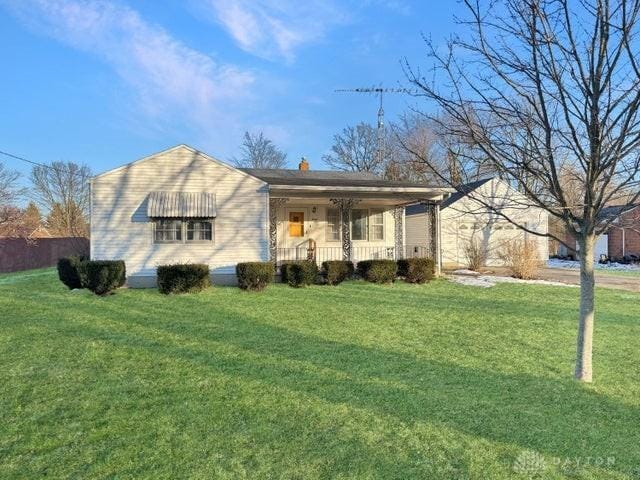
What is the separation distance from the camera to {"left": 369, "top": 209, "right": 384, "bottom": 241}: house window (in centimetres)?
1777

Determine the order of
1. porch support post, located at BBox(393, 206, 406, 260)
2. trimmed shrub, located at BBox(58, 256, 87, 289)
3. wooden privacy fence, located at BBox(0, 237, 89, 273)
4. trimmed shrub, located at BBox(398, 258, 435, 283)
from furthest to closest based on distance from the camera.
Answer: wooden privacy fence, located at BBox(0, 237, 89, 273), porch support post, located at BBox(393, 206, 406, 260), trimmed shrub, located at BBox(398, 258, 435, 283), trimmed shrub, located at BBox(58, 256, 87, 289)

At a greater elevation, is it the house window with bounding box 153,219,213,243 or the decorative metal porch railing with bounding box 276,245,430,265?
the house window with bounding box 153,219,213,243

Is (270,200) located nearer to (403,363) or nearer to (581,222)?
(403,363)

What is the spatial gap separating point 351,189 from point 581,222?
970cm

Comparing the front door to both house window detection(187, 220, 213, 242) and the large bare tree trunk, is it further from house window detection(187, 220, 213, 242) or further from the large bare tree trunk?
the large bare tree trunk

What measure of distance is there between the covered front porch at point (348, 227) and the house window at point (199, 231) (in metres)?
2.20

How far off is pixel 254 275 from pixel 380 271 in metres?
3.91

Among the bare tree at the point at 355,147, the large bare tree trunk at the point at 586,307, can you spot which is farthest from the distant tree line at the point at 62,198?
the large bare tree trunk at the point at 586,307

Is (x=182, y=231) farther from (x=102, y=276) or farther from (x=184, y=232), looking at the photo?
(x=102, y=276)

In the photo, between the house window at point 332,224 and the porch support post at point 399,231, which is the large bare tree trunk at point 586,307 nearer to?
the porch support post at point 399,231

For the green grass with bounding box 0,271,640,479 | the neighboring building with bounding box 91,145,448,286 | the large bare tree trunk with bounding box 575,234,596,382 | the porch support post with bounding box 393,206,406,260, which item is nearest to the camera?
the green grass with bounding box 0,271,640,479

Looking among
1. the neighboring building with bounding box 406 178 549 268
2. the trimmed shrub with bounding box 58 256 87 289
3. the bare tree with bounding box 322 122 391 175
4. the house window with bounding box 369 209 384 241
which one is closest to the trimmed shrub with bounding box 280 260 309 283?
the house window with bounding box 369 209 384 241

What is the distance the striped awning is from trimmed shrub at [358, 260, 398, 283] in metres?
4.95

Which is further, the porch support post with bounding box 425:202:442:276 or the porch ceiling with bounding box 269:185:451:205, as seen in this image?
the porch support post with bounding box 425:202:442:276
